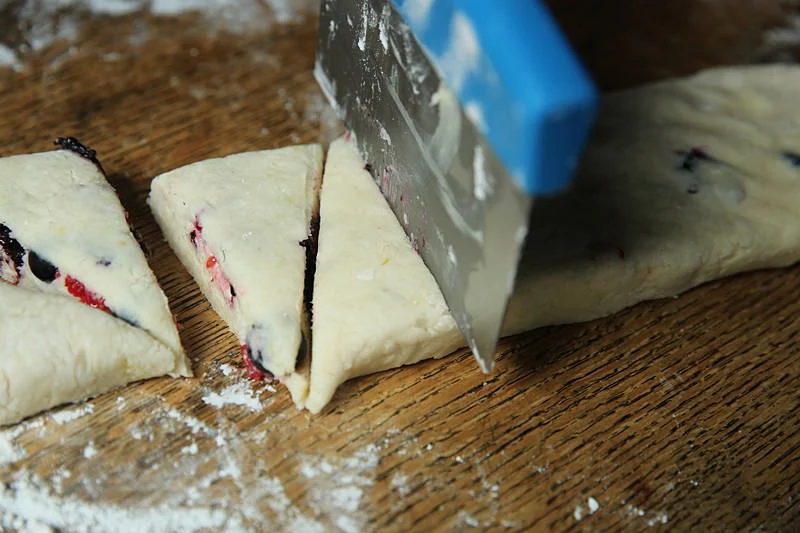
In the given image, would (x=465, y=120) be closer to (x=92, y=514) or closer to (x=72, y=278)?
(x=72, y=278)

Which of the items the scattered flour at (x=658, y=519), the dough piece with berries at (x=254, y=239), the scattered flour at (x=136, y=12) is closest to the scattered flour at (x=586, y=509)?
the scattered flour at (x=658, y=519)

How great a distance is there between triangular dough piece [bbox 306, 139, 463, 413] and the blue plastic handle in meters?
0.50

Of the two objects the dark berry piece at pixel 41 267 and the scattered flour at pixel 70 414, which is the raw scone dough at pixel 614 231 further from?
the dark berry piece at pixel 41 267

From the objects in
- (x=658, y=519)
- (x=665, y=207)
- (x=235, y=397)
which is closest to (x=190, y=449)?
(x=235, y=397)

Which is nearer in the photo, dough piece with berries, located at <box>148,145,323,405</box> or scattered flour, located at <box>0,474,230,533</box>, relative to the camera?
scattered flour, located at <box>0,474,230,533</box>

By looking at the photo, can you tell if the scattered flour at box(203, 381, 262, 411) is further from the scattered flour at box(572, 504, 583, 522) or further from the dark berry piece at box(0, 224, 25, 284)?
the scattered flour at box(572, 504, 583, 522)

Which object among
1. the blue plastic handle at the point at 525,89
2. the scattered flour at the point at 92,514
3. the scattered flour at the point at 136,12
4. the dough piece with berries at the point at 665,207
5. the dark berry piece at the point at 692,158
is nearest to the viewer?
the blue plastic handle at the point at 525,89

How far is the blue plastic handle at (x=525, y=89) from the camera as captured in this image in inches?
53.1

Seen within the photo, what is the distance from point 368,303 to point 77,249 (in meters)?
0.64

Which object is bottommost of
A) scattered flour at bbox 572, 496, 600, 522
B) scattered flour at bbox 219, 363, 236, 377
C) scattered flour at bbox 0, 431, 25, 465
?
scattered flour at bbox 572, 496, 600, 522

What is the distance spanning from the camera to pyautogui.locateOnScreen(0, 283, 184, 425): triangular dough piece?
1.80 m

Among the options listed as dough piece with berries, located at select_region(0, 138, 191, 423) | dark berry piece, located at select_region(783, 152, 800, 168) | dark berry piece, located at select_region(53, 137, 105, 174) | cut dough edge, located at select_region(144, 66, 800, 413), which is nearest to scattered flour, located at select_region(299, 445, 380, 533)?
cut dough edge, located at select_region(144, 66, 800, 413)

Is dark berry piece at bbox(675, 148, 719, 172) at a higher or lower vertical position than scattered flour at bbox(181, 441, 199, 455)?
lower

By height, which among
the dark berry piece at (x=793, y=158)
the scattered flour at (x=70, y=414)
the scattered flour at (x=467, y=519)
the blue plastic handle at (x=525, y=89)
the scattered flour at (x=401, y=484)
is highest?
the blue plastic handle at (x=525, y=89)
